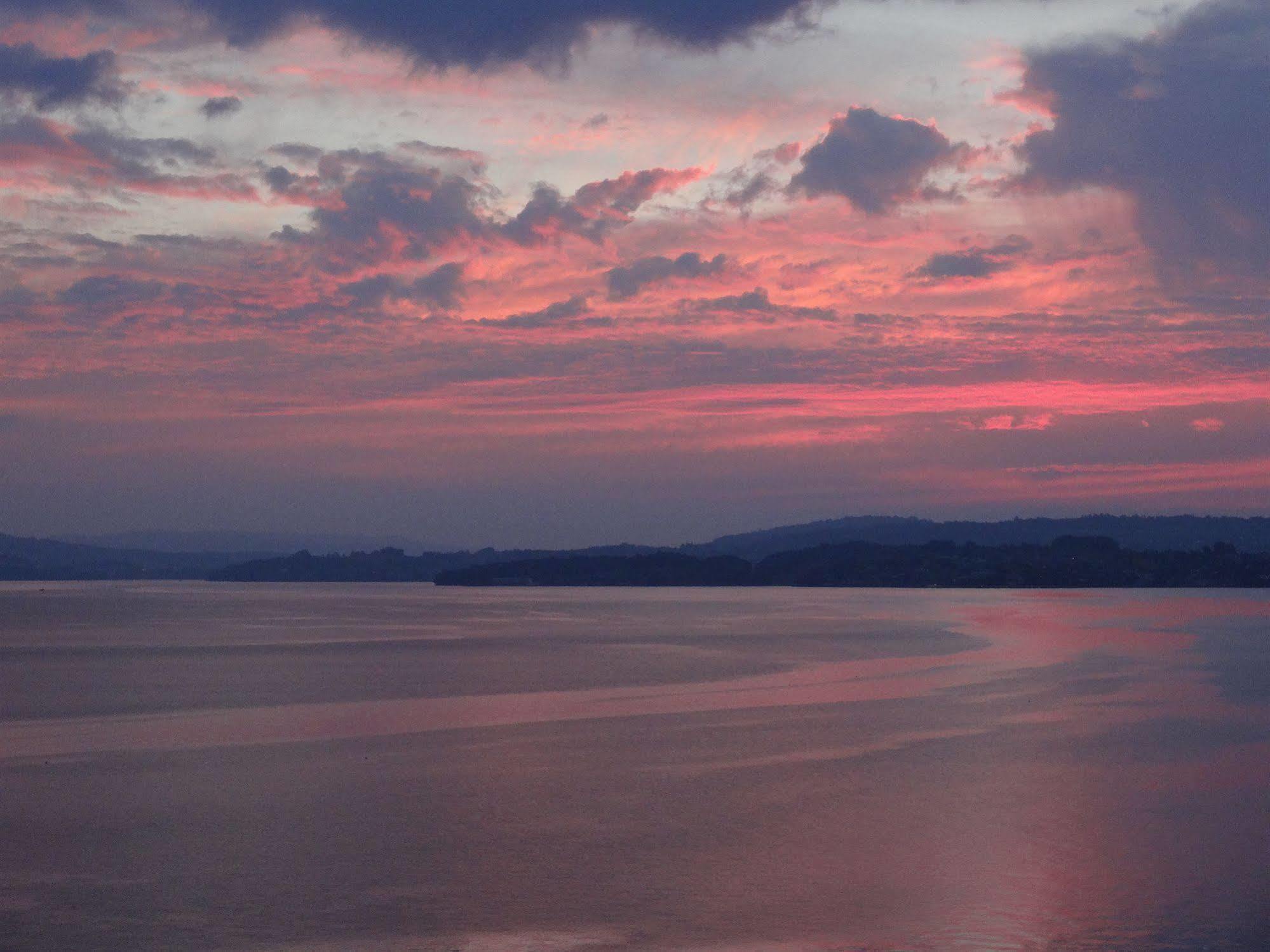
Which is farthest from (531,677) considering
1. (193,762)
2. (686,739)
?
(193,762)

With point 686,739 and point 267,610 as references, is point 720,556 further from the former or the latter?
point 686,739

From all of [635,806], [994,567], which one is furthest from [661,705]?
[994,567]

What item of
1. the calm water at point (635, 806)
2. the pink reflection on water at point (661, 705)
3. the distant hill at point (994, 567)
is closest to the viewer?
the calm water at point (635, 806)

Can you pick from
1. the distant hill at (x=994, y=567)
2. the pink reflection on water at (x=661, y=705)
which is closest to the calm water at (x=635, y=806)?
the pink reflection on water at (x=661, y=705)

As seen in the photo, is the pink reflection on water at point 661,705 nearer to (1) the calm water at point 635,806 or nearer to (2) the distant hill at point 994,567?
(1) the calm water at point 635,806

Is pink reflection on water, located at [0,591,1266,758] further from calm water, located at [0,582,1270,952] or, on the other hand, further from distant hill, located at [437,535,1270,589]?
distant hill, located at [437,535,1270,589]

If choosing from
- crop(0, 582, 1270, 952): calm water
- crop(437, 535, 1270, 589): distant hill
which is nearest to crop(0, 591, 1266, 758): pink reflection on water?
crop(0, 582, 1270, 952): calm water

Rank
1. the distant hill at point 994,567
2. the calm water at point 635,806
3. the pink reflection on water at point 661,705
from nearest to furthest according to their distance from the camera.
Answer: the calm water at point 635,806 < the pink reflection on water at point 661,705 < the distant hill at point 994,567
